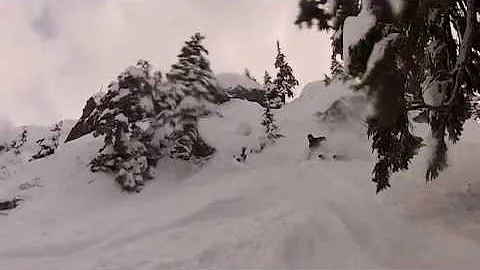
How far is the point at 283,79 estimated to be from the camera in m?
33.4

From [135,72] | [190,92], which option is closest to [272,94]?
[190,92]

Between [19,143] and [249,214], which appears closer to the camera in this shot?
[249,214]

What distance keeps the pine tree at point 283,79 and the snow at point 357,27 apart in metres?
23.1

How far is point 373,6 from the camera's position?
30.4ft

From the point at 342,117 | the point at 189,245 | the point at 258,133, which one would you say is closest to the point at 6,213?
the point at 189,245

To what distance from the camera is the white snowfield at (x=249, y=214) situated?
33.2 ft

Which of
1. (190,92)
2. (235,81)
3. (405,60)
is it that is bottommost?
(405,60)

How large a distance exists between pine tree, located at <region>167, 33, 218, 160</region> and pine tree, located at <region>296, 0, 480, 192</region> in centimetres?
787

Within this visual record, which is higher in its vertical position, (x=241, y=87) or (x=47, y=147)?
(x=241, y=87)

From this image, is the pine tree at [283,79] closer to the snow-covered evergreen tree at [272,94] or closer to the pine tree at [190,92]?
the snow-covered evergreen tree at [272,94]

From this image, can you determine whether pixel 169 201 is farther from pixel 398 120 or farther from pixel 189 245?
pixel 398 120

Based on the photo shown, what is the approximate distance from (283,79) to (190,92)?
14812mm

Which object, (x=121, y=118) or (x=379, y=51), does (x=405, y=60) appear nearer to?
(x=379, y=51)

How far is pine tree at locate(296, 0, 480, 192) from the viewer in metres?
9.15
